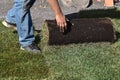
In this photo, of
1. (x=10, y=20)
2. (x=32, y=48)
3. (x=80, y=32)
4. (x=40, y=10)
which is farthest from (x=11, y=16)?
(x=40, y=10)

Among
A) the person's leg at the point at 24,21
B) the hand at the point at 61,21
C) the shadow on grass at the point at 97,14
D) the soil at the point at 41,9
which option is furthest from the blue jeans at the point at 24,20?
the shadow on grass at the point at 97,14

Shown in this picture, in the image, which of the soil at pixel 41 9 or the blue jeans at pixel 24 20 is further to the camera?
the soil at pixel 41 9

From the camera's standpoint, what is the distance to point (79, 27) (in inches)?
235

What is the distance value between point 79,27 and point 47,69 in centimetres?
86

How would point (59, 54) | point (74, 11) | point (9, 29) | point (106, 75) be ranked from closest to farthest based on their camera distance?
A: 1. point (106, 75)
2. point (59, 54)
3. point (9, 29)
4. point (74, 11)

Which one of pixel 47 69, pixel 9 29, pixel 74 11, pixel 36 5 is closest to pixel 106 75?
pixel 47 69

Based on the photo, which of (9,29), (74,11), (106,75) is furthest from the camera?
(74,11)

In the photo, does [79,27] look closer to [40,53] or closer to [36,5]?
[40,53]

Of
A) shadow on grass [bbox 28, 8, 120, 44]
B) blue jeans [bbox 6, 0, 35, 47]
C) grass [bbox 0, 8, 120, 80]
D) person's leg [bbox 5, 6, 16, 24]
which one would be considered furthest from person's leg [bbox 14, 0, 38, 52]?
shadow on grass [bbox 28, 8, 120, 44]

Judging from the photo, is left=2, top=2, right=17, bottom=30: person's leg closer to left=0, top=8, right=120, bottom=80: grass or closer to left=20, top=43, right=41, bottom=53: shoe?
left=0, top=8, right=120, bottom=80: grass

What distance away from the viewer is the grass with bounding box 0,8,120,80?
5.24 meters

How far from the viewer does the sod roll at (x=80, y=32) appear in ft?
19.4

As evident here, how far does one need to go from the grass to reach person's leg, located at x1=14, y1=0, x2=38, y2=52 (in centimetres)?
17

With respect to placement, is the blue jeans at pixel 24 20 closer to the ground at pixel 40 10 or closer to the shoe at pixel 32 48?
the shoe at pixel 32 48
